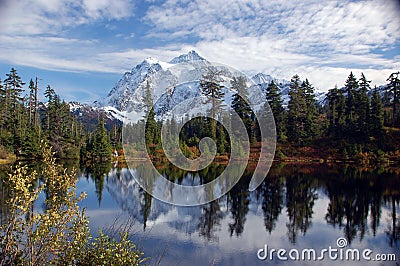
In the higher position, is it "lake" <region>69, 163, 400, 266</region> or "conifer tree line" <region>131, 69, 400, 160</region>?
"conifer tree line" <region>131, 69, 400, 160</region>

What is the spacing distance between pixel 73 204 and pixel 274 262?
213 inches

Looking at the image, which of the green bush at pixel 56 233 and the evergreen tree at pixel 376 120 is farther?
the evergreen tree at pixel 376 120

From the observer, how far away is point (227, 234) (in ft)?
33.6

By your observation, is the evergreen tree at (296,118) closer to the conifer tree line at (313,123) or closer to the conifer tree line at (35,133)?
the conifer tree line at (313,123)

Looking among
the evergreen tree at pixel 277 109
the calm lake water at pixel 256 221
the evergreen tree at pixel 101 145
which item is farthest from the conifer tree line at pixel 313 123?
the calm lake water at pixel 256 221

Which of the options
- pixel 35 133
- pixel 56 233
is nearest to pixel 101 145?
pixel 35 133

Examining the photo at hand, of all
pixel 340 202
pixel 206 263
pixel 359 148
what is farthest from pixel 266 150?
pixel 206 263

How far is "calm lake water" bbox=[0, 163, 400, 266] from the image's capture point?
8753mm

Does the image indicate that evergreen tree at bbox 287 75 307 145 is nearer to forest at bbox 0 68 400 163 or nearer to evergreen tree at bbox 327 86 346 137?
forest at bbox 0 68 400 163

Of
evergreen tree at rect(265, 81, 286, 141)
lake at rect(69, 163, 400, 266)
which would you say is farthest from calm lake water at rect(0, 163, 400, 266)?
evergreen tree at rect(265, 81, 286, 141)

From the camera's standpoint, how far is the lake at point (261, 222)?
8.72 metres

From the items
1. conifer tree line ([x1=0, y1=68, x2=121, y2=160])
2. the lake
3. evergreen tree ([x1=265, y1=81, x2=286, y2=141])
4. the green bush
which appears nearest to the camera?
the green bush

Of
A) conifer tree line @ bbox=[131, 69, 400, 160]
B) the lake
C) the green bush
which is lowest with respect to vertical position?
the lake

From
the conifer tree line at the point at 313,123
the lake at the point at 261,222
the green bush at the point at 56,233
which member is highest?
the conifer tree line at the point at 313,123
